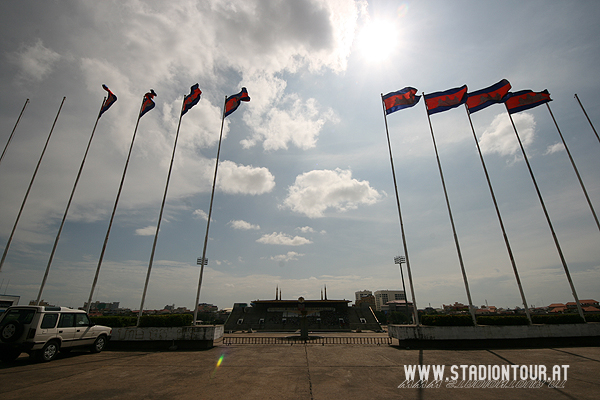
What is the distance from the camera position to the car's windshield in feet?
31.1

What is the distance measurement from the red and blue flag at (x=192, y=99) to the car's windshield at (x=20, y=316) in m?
14.9

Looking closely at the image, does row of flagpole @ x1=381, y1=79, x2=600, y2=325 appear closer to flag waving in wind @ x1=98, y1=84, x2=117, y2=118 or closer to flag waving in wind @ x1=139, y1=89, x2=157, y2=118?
flag waving in wind @ x1=139, y1=89, x2=157, y2=118

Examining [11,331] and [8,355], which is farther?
[8,355]

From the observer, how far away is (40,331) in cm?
950

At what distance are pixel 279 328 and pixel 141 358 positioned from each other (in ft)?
146

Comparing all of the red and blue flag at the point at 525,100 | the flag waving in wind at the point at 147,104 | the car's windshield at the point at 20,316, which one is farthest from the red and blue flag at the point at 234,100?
the red and blue flag at the point at 525,100

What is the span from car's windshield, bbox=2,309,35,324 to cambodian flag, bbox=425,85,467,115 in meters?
24.2

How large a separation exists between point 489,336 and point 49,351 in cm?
2092

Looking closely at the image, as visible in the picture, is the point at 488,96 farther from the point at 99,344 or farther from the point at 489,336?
the point at 99,344

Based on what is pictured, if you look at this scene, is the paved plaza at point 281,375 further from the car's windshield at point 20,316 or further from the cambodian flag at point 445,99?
the cambodian flag at point 445,99

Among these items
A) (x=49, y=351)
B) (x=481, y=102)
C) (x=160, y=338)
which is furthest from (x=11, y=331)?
(x=481, y=102)

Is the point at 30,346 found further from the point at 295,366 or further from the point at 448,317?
the point at 448,317

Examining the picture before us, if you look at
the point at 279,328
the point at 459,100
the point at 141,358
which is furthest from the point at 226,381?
the point at 279,328

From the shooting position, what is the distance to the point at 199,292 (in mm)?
15781
